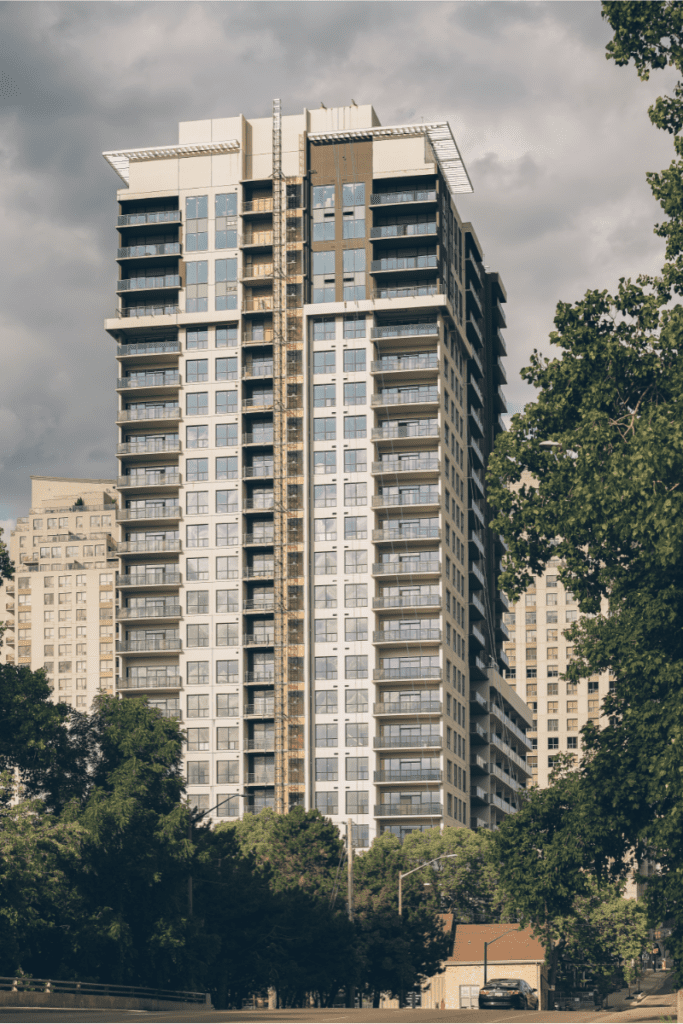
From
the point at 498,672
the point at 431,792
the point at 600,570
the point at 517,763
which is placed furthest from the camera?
the point at 517,763

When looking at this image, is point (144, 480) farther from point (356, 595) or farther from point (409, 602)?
point (409, 602)

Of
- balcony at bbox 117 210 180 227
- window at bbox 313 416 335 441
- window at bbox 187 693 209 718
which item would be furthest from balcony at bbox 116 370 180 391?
window at bbox 187 693 209 718

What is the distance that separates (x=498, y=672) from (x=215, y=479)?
39416mm

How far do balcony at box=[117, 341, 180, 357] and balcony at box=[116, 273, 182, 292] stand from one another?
460 cm

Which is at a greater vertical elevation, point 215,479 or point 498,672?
point 215,479

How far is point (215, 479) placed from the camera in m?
120

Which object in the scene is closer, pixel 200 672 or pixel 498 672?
pixel 200 672

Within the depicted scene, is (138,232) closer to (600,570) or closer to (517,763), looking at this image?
(517,763)

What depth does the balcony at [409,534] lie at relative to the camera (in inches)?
4545

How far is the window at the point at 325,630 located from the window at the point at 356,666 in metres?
1.88

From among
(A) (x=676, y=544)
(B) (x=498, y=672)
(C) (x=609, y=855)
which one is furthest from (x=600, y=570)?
(B) (x=498, y=672)

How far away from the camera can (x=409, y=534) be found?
116 m

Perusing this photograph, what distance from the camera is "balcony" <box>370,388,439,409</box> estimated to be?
384ft

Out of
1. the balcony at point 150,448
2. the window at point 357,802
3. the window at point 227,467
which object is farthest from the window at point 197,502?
the window at point 357,802
